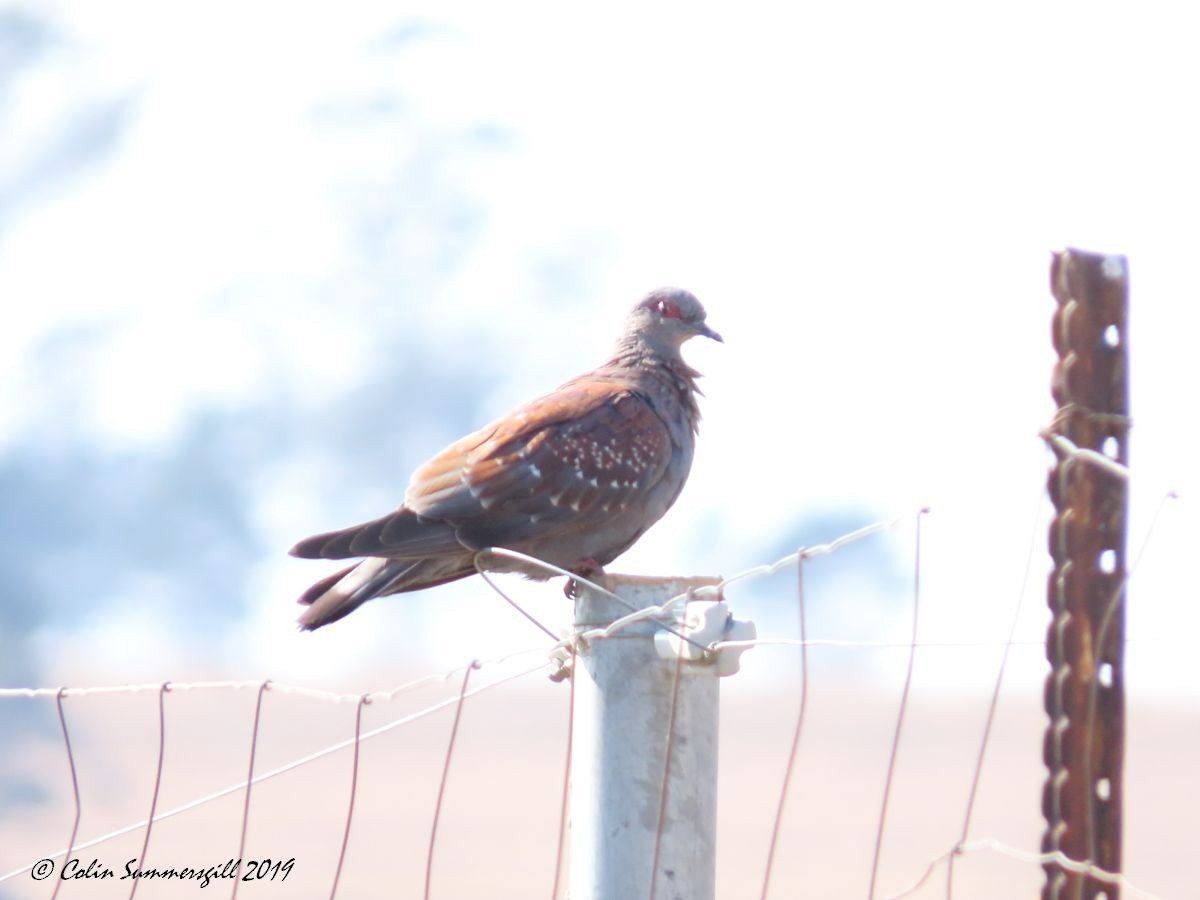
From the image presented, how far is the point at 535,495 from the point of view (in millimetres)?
4496

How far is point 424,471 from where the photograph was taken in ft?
14.9

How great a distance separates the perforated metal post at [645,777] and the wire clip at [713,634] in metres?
0.01

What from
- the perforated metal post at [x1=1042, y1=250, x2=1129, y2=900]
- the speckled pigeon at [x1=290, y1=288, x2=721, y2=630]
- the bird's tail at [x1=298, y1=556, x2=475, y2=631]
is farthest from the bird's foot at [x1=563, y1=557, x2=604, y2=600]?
the perforated metal post at [x1=1042, y1=250, x2=1129, y2=900]

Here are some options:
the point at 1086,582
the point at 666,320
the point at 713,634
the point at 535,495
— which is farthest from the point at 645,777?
the point at 666,320

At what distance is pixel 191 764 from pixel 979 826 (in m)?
9.58

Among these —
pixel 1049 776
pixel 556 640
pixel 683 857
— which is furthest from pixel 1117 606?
pixel 556 640

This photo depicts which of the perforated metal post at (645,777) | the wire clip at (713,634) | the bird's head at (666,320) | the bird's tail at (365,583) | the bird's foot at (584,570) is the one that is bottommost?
the perforated metal post at (645,777)

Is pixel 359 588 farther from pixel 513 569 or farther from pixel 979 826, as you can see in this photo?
pixel 979 826

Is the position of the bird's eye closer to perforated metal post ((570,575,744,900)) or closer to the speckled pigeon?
the speckled pigeon

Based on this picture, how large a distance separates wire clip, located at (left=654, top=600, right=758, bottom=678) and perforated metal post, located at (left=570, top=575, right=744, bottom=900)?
0.05ft

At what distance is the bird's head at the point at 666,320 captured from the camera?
525cm

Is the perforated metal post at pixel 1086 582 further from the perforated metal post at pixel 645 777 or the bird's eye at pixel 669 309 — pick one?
the bird's eye at pixel 669 309

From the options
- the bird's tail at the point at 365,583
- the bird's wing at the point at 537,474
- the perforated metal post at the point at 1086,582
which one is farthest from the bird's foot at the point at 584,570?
the perforated metal post at the point at 1086,582

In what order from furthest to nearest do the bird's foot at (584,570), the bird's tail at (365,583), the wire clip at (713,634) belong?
the bird's foot at (584,570), the bird's tail at (365,583), the wire clip at (713,634)
